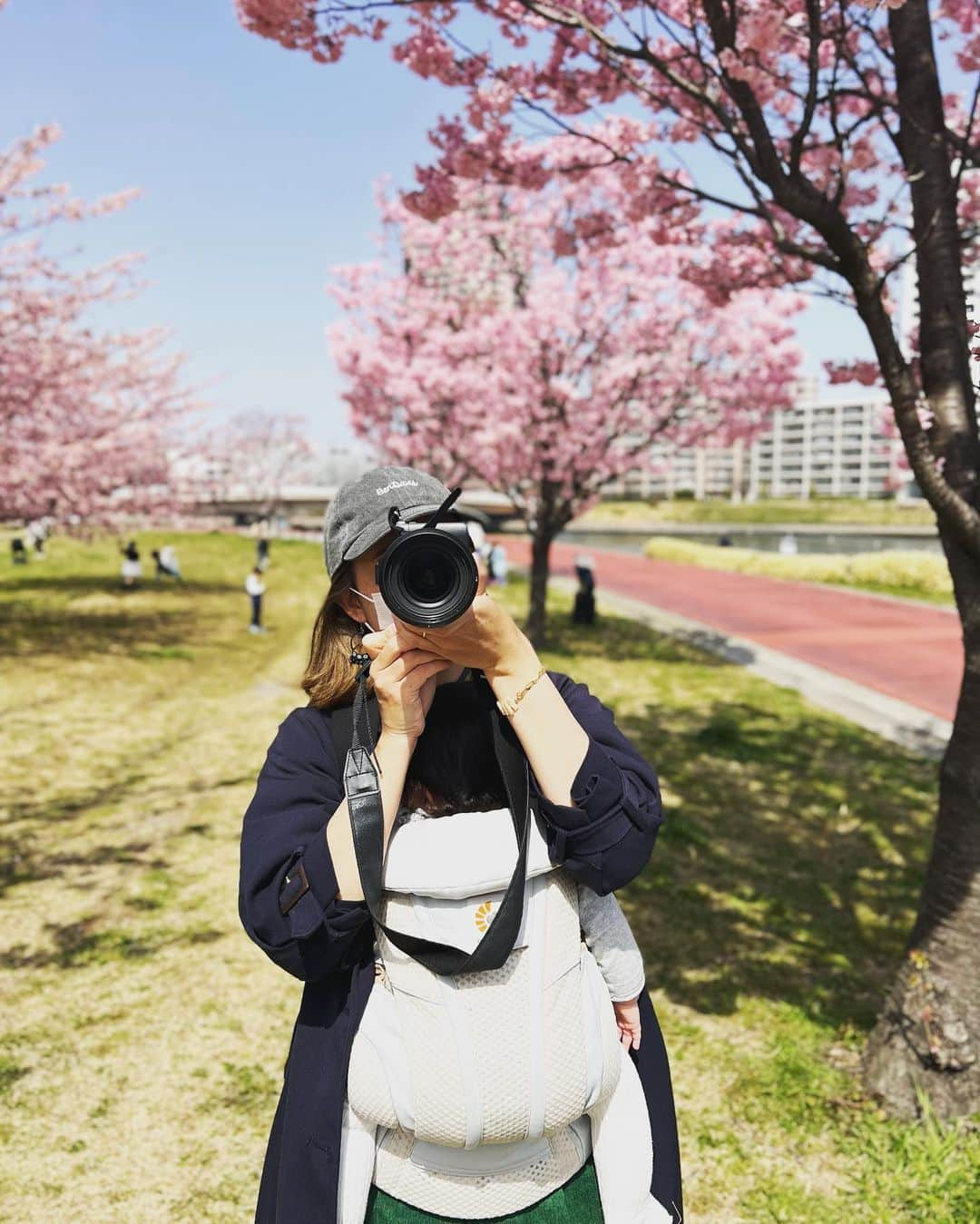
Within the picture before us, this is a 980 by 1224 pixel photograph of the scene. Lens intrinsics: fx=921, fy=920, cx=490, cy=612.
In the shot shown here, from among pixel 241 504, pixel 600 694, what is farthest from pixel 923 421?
pixel 241 504

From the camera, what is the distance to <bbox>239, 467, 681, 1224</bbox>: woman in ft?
4.79

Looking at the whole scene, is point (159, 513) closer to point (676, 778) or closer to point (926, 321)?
point (676, 778)

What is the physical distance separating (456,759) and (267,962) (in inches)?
132

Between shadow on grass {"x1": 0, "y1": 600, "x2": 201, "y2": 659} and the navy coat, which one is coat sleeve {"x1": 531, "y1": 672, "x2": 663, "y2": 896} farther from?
shadow on grass {"x1": 0, "y1": 600, "x2": 201, "y2": 659}

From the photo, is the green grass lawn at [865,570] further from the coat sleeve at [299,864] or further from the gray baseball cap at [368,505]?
the coat sleeve at [299,864]

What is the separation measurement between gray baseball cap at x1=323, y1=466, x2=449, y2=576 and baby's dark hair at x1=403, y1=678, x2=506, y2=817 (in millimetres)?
291

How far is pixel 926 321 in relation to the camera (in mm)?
3184

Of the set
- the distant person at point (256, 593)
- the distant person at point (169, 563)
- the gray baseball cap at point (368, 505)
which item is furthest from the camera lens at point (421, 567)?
the distant person at point (169, 563)

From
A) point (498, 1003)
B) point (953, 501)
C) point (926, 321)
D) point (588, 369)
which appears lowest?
point (498, 1003)

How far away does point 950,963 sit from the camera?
3141 mm

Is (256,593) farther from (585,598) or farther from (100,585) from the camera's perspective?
(100,585)

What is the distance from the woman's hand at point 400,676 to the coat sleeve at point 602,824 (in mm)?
246

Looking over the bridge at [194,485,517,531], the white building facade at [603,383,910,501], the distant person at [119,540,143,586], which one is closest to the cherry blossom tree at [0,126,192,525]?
the distant person at [119,540,143,586]

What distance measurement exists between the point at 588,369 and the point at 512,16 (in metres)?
8.16
